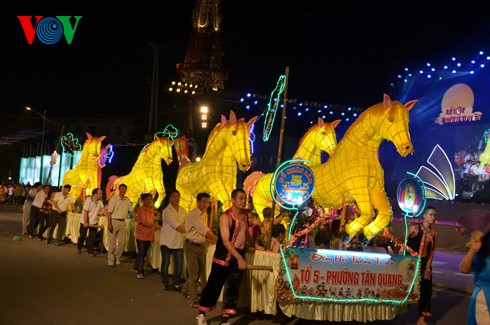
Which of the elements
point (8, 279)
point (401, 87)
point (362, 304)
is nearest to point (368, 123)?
point (362, 304)

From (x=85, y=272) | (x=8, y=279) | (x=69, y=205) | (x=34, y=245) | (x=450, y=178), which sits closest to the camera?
(x=8, y=279)

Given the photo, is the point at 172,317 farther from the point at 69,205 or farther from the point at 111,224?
the point at 69,205

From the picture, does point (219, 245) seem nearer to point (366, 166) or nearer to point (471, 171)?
point (366, 166)

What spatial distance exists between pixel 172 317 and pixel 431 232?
159 inches

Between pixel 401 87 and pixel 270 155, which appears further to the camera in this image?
pixel 270 155

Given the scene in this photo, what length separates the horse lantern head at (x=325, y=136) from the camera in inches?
518

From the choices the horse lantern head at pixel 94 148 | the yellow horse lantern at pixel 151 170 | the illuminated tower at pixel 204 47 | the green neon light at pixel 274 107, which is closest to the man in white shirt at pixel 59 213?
the yellow horse lantern at pixel 151 170

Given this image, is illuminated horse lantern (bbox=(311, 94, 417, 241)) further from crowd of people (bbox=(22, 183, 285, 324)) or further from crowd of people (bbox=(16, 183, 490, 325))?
crowd of people (bbox=(22, 183, 285, 324))

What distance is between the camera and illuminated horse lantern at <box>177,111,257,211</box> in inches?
473

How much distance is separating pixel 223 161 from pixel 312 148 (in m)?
2.47

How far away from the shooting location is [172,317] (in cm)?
747

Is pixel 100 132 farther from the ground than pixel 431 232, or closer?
farther from the ground

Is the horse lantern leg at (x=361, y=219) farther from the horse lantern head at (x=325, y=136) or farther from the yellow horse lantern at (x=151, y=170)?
the yellow horse lantern at (x=151, y=170)

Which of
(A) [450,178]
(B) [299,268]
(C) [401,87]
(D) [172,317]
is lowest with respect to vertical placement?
(D) [172,317]
